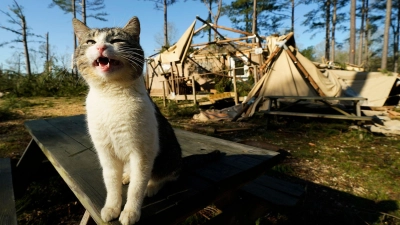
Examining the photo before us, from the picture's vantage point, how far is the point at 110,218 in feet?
3.29

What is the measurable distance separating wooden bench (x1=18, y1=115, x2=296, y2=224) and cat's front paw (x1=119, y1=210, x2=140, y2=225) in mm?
29

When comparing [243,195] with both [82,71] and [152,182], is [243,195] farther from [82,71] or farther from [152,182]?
[82,71]

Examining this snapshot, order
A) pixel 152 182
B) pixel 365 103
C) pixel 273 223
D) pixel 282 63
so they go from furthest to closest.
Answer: pixel 365 103 → pixel 282 63 → pixel 273 223 → pixel 152 182

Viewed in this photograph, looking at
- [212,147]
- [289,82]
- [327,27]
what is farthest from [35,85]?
[327,27]

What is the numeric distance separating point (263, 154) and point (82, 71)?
1413mm

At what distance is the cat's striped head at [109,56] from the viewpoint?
3.55 ft

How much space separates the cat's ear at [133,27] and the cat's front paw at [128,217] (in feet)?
3.05

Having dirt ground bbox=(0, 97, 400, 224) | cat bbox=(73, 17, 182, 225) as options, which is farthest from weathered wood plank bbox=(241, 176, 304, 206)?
cat bbox=(73, 17, 182, 225)

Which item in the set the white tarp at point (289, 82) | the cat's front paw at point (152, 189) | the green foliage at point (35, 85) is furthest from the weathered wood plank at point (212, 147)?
the green foliage at point (35, 85)

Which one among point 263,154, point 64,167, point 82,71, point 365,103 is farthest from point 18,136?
point 365,103

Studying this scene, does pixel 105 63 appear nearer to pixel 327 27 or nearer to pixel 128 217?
pixel 128 217

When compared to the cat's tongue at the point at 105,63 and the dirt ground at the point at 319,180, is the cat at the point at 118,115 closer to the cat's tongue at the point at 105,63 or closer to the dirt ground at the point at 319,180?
the cat's tongue at the point at 105,63

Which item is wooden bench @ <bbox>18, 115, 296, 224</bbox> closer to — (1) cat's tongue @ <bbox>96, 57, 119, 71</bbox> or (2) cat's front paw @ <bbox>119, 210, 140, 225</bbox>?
(2) cat's front paw @ <bbox>119, 210, 140, 225</bbox>

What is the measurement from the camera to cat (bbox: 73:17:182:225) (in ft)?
3.50
